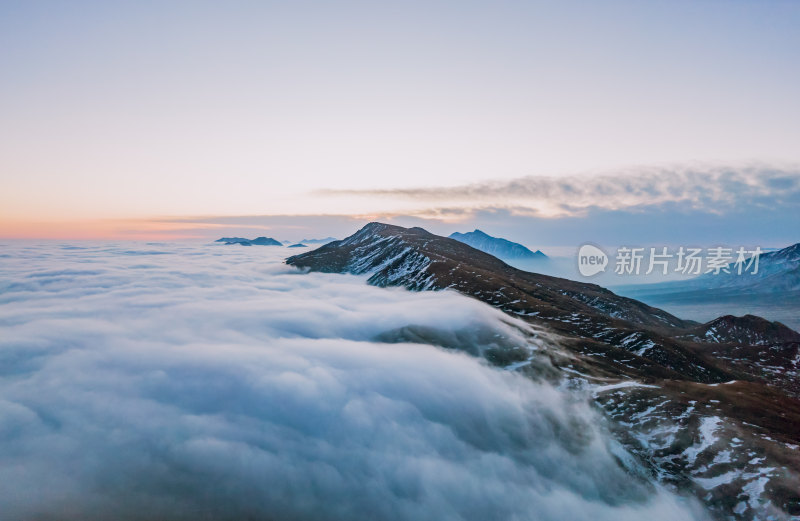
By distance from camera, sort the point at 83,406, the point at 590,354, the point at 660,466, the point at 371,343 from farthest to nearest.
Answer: the point at 371,343
the point at 590,354
the point at 83,406
the point at 660,466

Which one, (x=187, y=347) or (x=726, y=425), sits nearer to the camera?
(x=726, y=425)

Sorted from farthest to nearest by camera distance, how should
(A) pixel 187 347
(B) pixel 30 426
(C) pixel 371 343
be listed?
1. (C) pixel 371 343
2. (A) pixel 187 347
3. (B) pixel 30 426

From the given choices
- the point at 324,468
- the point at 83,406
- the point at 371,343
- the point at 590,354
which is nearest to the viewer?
the point at 324,468

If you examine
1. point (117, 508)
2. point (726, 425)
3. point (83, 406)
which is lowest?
point (117, 508)

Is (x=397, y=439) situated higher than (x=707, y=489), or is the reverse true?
(x=707, y=489)

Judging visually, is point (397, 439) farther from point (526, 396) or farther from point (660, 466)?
point (660, 466)

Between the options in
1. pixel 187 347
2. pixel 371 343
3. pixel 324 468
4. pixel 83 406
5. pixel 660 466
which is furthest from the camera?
pixel 371 343

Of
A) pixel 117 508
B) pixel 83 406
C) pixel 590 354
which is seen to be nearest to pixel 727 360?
pixel 590 354

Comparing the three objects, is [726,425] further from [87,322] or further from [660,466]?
[87,322]

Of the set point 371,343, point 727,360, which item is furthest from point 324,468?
point 727,360
